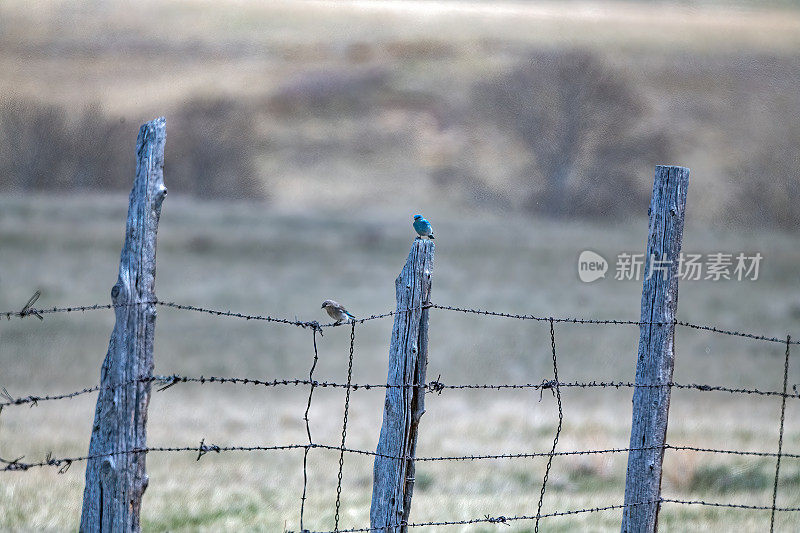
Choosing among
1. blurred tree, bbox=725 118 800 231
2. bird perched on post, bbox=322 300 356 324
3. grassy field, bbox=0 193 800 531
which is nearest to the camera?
bird perched on post, bbox=322 300 356 324

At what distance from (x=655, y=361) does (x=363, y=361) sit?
1660 centimetres

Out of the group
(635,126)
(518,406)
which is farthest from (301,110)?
(518,406)

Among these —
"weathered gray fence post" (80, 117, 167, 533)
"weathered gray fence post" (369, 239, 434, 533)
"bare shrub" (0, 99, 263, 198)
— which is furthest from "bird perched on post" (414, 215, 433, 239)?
"bare shrub" (0, 99, 263, 198)

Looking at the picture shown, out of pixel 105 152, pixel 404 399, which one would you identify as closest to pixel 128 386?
pixel 404 399

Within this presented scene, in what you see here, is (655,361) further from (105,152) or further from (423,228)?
(105,152)

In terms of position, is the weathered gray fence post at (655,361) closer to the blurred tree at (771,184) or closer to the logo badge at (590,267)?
the logo badge at (590,267)

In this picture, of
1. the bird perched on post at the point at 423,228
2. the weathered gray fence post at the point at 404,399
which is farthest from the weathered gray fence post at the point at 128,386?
the bird perched on post at the point at 423,228

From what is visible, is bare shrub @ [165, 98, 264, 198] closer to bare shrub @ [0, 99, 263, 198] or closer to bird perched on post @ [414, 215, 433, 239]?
bare shrub @ [0, 99, 263, 198]

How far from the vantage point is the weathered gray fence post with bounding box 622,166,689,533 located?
5191 millimetres

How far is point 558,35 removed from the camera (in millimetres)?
43062

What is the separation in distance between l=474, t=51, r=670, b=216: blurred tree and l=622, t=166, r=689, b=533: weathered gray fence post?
3382cm

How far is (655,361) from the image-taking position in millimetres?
5199

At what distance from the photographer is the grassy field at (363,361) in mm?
8883

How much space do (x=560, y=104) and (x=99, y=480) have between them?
134 ft
